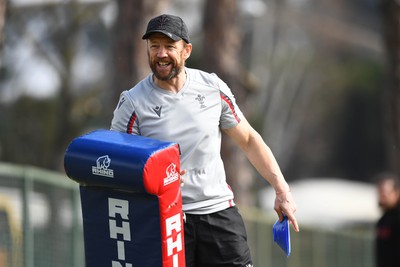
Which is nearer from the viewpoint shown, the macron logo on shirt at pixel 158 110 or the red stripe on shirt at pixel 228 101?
the macron logo on shirt at pixel 158 110

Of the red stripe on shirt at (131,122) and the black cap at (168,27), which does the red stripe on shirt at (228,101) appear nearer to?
the black cap at (168,27)

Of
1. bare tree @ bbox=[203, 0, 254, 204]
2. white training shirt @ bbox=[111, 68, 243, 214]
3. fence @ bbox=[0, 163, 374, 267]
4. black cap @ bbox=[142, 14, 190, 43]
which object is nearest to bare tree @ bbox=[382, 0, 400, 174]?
bare tree @ bbox=[203, 0, 254, 204]

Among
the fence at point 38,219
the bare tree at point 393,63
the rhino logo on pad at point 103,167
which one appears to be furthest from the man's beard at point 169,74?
the bare tree at point 393,63

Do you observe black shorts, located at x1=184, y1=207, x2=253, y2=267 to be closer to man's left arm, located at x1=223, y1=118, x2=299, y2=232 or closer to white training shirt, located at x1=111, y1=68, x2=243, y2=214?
white training shirt, located at x1=111, y1=68, x2=243, y2=214

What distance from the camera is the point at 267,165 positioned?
591cm

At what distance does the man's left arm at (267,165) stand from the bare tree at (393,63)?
34.1ft

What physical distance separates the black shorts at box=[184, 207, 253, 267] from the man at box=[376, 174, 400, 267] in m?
5.12

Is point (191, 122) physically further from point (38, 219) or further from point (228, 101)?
point (38, 219)

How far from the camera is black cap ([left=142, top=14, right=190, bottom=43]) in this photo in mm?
5520

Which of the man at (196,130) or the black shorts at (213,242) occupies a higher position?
the man at (196,130)

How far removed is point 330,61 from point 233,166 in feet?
101

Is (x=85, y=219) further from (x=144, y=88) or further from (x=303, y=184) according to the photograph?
(x=303, y=184)

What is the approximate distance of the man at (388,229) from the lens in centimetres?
1064

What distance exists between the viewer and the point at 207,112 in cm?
575
